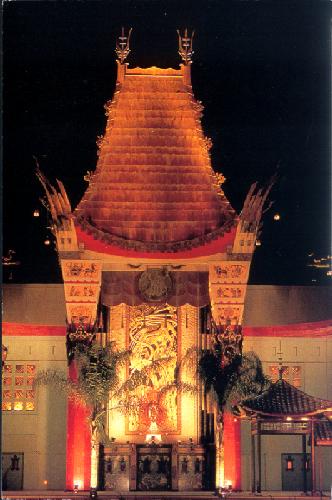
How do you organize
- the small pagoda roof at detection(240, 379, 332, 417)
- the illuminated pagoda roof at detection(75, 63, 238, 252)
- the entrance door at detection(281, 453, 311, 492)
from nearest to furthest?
the small pagoda roof at detection(240, 379, 332, 417)
the illuminated pagoda roof at detection(75, 63, 238, 252)
the entrance door at detection(281, 453, 311, 492)

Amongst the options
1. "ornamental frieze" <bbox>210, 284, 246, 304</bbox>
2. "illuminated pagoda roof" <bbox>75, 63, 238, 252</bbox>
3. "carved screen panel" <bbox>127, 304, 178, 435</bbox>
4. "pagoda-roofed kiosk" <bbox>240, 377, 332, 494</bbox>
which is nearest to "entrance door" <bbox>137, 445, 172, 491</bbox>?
"carved screen panel" <bbox>127, 304, 178, 435</bbox>

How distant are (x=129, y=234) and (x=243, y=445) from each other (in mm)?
5223

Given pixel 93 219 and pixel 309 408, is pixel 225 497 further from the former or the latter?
pixel 93 219

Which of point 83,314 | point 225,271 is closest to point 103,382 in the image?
point 83,314

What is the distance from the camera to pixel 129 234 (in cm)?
2989

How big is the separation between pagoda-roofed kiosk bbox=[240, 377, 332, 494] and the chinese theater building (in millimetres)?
674

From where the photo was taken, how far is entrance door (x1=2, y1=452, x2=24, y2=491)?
1177 inches

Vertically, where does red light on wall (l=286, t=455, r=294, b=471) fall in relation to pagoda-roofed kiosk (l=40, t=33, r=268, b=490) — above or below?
below

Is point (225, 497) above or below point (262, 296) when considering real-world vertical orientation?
below

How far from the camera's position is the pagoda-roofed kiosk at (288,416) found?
28.5 metres

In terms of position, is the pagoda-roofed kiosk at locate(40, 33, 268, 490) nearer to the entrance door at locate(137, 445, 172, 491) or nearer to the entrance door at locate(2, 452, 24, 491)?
the entrance door at locate(137, 445, 172, 491)

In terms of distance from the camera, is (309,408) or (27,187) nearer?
(309,408)

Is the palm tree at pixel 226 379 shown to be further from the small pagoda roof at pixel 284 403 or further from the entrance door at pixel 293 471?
the entrance door at pixel 293 471

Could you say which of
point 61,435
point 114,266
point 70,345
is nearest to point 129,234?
point 114,266
